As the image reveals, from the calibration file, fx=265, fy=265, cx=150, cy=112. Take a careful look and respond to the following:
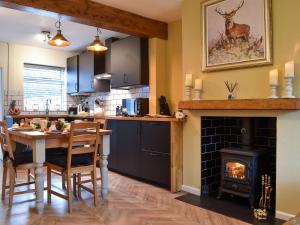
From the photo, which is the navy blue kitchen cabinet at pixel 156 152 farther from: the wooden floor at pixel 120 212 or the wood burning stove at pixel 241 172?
the wood burning stove at pixel 241 172

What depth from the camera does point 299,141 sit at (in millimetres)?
2410

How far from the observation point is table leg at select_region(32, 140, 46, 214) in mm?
2642

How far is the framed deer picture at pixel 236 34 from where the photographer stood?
2.62 m

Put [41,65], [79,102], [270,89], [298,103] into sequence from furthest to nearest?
1. [79,102]
2. [41,65]
3. [270,89]
4. [298,103]

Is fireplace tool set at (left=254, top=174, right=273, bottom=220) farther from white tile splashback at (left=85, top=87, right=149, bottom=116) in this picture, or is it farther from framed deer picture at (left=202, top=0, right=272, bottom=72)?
white tile splashback at (left=85, top=87, right=149, bottom=116)

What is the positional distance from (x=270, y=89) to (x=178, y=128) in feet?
4.05

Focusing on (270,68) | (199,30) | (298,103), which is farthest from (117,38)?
(298,103)

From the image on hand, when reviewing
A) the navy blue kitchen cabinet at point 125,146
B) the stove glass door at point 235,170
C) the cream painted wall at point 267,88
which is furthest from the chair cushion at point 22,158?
the stove glass door at point 235,170

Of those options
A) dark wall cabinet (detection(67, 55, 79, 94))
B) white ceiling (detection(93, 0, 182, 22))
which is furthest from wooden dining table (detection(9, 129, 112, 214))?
dark wall cabinet (detection(67, 55, 79, 94))

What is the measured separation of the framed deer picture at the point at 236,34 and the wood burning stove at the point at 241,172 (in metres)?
0.95

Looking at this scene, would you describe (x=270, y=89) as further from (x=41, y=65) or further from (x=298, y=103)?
(x=41, y=65)

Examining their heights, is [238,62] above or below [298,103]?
above

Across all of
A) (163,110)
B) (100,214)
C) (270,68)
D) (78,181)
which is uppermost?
(270,68)

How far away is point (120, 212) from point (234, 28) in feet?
7.53
